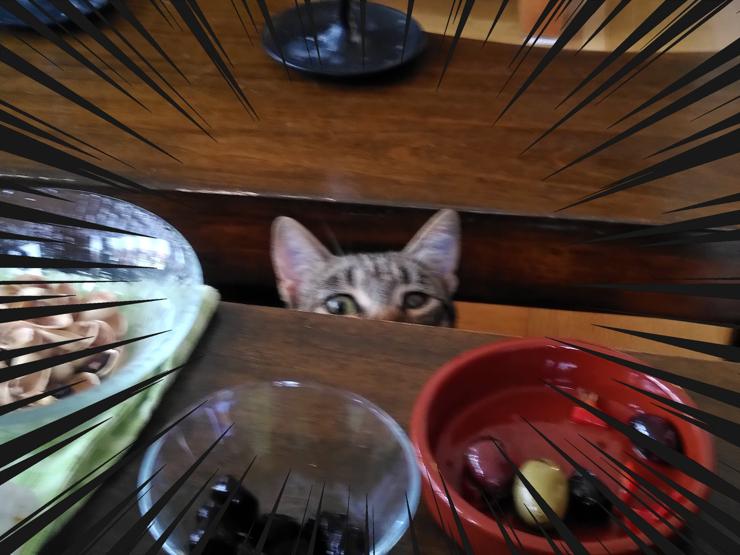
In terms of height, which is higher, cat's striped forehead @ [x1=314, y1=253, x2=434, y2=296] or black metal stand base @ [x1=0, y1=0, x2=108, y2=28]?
black metal stand base @ [x1=0, y1=0, x2=108, y2=28]

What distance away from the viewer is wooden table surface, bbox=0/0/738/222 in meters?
0.71

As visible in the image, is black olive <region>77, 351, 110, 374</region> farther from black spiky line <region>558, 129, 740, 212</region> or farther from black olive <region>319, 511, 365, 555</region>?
black spiky line <region>558, 129, 740, 212</region>

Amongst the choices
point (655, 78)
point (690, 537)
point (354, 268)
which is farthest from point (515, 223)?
point (690, 537)

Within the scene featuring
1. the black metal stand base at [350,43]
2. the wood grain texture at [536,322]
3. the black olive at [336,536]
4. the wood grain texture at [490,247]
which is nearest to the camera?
the black olive at [336,536]

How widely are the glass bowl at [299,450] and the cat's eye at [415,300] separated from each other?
0.35 m

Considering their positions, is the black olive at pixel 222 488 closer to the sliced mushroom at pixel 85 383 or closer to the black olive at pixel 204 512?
the black olive at pixel 204 512

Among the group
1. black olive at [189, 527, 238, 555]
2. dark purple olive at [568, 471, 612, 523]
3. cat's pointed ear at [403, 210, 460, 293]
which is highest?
cat's pointed ear at [403, 210, 460, 293]

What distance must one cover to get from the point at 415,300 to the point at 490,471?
17.6 inches

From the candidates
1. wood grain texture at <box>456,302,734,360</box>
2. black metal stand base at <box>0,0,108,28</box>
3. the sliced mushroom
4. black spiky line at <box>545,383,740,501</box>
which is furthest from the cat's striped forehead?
black spiky line at <box>545,383,740,501</box>

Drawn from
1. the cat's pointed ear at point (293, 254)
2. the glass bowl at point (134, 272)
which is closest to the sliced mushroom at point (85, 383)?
the glass bowl at point (134, 272)

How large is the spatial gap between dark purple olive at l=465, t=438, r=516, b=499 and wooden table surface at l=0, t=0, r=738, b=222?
419mm

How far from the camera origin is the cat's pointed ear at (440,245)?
28.0 inches

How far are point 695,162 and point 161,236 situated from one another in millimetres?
496

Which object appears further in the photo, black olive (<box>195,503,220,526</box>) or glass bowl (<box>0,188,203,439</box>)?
glass bowl (<box>0,188,203,439</box>)
